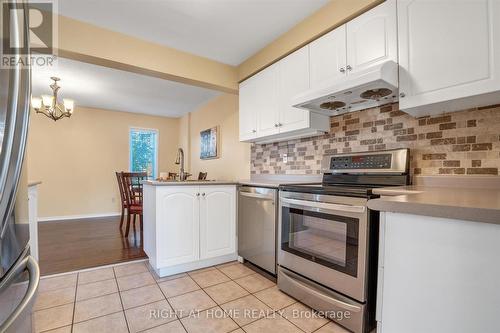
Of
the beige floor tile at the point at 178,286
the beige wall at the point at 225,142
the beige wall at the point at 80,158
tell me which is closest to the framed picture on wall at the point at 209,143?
the beige wall at the point at 225,142

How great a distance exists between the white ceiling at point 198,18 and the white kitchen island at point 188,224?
56.6 inches

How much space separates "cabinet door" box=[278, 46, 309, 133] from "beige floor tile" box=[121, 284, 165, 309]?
5.88ft

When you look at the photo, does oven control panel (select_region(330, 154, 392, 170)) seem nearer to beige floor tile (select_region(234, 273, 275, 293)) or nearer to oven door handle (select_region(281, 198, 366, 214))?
oven door handle (select_region(281, 198, 366, 214))

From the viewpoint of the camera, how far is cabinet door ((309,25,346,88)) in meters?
1.76

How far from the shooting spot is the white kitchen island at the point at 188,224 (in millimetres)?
2180

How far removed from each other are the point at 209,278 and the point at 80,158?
4.38 metres

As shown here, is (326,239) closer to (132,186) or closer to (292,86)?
(292,86)

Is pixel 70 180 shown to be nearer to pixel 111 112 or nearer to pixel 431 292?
pixel 111 112


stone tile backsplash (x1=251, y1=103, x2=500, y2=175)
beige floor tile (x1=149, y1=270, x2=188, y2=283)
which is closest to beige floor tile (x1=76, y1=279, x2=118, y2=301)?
beige floor tile (x1=149, y1=270, x2=188, y2=283)

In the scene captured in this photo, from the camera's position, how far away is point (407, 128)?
166cm

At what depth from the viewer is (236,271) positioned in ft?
7.69

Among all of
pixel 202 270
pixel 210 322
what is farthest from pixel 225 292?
pixel 202 270

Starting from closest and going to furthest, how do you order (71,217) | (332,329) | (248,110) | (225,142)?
(332,329) → (248,110) → (225,142) → (71,217)

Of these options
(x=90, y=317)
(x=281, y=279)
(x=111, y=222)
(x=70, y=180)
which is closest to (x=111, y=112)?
(x=70, y=180)
